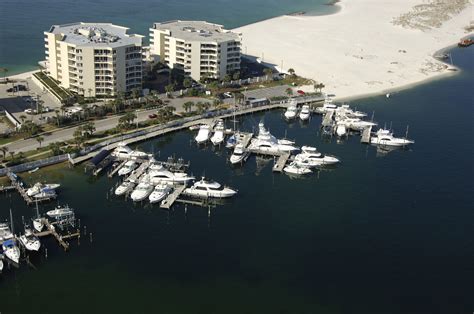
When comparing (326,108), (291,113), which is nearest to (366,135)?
(326,108)

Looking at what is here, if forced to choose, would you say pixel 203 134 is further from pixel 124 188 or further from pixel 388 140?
pixel 388 140

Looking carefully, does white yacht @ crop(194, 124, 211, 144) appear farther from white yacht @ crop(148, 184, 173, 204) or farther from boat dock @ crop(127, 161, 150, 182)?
white yacht @ crop(148, 184, 173, 204)

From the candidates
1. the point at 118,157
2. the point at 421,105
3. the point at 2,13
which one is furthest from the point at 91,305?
the point at 2,13

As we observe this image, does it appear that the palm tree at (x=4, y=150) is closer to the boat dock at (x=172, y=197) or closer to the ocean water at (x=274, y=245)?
the ocean water at (x=274, y=245)

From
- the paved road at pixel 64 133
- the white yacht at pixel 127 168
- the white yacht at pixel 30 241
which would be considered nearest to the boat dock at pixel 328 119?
the paved road at pixel 64 133

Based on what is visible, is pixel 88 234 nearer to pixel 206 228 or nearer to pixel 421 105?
pixel 206 228

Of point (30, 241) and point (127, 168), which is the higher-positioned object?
point (127, 168)

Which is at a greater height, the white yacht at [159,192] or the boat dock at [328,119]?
the boat dock at [328,119]

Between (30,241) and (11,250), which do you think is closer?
(11,250)
